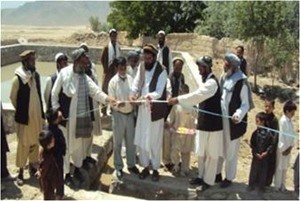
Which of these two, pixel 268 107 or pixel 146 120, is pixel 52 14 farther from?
pixel 268 107

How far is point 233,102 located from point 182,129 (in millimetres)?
860

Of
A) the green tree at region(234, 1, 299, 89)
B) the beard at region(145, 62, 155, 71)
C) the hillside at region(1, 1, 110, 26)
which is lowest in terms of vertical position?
the beard at region(145, 62, 155, 71)

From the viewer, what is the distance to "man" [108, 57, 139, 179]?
5.89 m

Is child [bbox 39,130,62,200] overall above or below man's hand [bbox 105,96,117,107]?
below

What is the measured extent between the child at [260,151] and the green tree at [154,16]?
793 inches

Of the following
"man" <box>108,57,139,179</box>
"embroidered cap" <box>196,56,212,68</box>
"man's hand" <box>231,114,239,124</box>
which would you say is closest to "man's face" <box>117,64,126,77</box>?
"man" <box>108,57,139,179</box>

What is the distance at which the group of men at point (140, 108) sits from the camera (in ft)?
18.2

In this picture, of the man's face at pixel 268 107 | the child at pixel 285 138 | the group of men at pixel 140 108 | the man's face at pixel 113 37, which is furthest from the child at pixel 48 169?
the man's face at pixel 113 37

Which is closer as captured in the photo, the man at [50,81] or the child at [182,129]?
the man at [50,81]

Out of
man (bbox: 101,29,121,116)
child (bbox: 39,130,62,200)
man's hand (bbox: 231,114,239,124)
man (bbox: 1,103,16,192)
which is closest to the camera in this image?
child (bbox: 39,130,62,200)

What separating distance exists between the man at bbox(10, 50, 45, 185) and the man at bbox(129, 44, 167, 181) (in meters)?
1.14

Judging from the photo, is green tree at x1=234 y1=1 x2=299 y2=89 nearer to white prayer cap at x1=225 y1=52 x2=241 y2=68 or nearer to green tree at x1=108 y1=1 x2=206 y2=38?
white prayer cap at x1=225 y1=52 x2=241 y2=68

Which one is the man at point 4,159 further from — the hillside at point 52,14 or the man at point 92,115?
the hillside at point 52,14

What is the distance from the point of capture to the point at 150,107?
18.7ft
